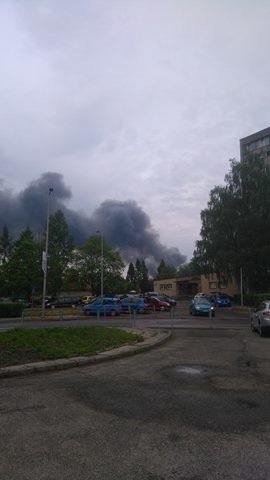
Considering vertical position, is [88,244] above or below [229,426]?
above

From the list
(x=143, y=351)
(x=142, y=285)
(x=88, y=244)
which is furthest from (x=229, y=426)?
(x=142, y=285)

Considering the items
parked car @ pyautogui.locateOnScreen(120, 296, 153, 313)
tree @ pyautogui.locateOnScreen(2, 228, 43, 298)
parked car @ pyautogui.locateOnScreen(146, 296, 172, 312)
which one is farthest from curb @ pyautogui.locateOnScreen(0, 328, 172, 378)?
tree @ pyautogui.locateOnScreen(2, 228, 43, 298)

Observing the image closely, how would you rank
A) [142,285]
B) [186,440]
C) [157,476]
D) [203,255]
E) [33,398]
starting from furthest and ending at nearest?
[142,285], [203,255], [33,398], [186,440], [157,476]

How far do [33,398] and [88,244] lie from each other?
3502 inches

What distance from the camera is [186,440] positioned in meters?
5.41

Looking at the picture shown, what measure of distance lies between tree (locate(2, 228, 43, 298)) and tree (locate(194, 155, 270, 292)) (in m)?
28.0

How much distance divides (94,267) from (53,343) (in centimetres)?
7974

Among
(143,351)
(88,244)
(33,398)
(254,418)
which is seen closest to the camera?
(254,418)

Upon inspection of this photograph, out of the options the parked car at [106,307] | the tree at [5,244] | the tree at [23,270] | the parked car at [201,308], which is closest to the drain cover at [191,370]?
the parked car at [201,308]

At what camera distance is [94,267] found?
9294 centimetres

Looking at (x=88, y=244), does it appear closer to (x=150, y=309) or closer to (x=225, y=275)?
(x=225, y=275)

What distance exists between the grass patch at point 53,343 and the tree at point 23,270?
194 feet

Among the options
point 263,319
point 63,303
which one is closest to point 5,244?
point 63,303

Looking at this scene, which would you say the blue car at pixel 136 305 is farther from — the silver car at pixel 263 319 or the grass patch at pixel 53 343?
the grass patch at pixel 53 343
